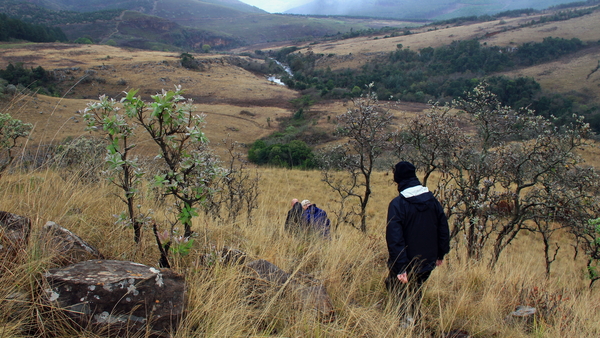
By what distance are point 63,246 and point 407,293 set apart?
101 inches

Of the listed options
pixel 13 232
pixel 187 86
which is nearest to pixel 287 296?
pixel 13 232

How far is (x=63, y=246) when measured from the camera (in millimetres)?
2186

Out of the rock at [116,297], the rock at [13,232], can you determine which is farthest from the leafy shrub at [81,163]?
the rock at [116,297]

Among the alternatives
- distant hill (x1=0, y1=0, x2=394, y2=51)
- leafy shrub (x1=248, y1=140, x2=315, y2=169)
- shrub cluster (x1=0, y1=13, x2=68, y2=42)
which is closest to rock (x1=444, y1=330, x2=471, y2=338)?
leafy shrub (x1=248, y1=140, x2=315, y2=169)

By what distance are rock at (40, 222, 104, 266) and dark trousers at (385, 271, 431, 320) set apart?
233 centimetres

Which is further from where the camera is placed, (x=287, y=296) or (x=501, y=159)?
(x=501, y=159)

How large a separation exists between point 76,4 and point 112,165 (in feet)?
683

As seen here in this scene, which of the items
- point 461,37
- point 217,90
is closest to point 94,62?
point 217,90

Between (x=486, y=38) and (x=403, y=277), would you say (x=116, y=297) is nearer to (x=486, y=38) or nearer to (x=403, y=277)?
(x=403, y=277)

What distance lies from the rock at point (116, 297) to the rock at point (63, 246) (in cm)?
22

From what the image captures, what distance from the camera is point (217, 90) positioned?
43.1 meters

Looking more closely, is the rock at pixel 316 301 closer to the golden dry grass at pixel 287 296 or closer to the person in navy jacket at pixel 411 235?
the golden dry grass at pixel 287 296

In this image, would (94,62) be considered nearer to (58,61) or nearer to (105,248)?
(58,61)

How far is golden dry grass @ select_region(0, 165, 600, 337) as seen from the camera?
2043 mm
